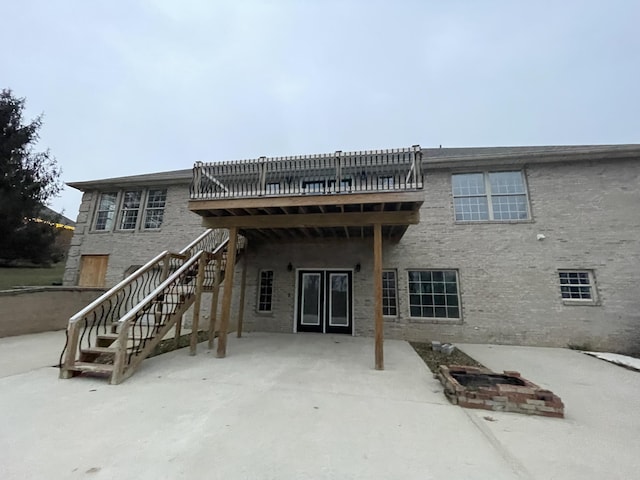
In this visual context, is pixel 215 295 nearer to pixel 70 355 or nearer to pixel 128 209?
pixel 70 355

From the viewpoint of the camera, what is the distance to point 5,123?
1294 cm

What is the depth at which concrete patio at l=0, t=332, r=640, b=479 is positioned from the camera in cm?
194

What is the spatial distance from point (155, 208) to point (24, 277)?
10466 mm

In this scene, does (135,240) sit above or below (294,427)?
above

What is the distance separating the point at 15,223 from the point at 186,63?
1186cm

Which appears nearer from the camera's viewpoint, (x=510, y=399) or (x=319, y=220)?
(x=510, y=399)

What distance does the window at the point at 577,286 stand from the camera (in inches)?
267

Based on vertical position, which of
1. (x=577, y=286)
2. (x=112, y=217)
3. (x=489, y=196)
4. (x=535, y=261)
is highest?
(x=489, y=196)

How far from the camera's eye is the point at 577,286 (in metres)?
6.88

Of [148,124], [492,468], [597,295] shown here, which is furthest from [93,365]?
[148,124]

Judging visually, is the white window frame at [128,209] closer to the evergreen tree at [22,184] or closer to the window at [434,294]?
the evergreen tree at [22,184]

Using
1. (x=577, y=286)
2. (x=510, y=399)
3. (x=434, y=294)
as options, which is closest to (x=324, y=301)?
(x=434, y=294)

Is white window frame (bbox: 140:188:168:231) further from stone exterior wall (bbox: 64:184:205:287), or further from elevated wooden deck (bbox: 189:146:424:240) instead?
elevated wooden deck (bbox: 189:146:424:240)

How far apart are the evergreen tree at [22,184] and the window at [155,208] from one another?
26.1ft
